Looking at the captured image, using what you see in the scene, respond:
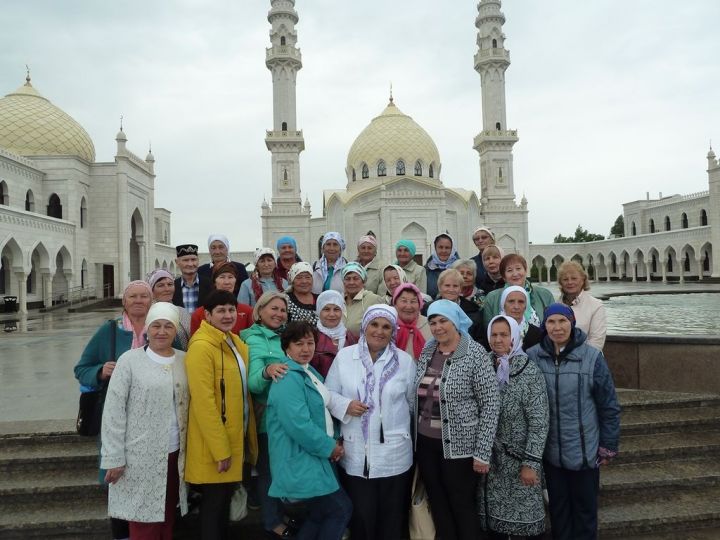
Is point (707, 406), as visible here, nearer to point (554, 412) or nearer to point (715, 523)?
point (715, 523)

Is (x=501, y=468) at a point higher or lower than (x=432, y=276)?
lower

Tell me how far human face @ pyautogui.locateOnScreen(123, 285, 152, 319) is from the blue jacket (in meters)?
2.39

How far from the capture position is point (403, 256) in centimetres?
495

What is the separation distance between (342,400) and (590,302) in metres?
1.93

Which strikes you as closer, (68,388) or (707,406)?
(707,406)

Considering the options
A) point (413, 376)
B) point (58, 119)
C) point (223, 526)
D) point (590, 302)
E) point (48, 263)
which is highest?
point (58, 119)

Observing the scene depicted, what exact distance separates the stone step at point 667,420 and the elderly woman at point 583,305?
989 millimetres

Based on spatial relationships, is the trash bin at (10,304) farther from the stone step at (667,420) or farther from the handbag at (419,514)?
the stone step at (667,420)

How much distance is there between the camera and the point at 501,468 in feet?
9.31

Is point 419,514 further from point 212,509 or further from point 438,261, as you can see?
point 438,261

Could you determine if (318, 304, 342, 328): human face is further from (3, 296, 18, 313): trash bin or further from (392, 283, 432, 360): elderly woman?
(3, 296, 18, 313): trash bin

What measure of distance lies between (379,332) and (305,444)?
0.70 m

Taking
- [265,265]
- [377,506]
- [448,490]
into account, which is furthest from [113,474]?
[265,265]

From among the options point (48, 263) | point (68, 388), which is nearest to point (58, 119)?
point (48, 263)
